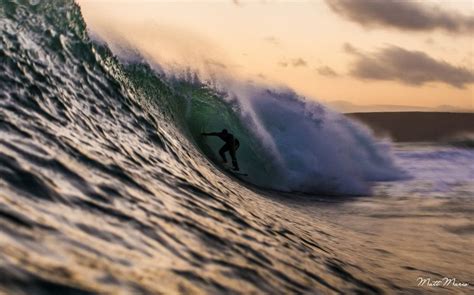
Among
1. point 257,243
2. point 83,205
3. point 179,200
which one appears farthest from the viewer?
point 179,200

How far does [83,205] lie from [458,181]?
1041 cm

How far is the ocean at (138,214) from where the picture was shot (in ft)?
8.18

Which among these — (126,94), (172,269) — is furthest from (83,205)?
(126,94)

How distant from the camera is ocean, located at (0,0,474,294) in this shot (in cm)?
249

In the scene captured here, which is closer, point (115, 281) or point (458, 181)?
point (115, 281)

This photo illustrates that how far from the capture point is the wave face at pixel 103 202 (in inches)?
95.1

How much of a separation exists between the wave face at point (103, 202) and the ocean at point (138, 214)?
0.04 ft

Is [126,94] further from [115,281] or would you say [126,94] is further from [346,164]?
[346,164]

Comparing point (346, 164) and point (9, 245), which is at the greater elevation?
point (346, 164)

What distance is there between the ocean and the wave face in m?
0.01

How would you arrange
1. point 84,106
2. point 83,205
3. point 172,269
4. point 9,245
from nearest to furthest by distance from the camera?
point 9,245, point 172,269, point 83,205, point 84,106

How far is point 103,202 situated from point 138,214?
0.71 feet

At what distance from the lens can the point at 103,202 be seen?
10.7ft

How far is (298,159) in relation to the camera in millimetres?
12758
